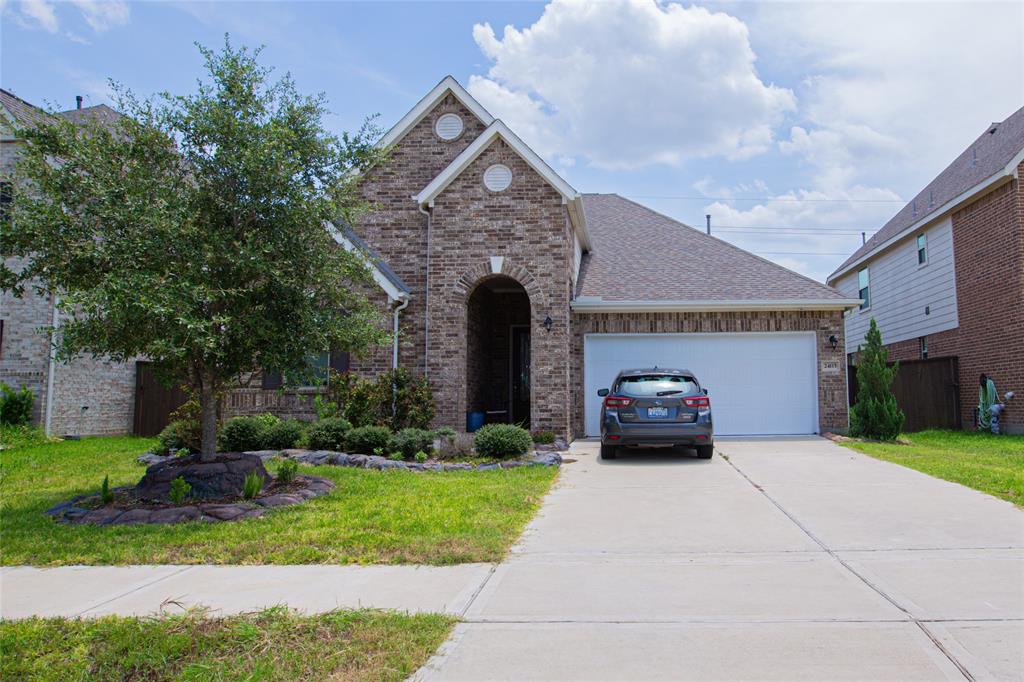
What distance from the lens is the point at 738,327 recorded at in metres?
16.1

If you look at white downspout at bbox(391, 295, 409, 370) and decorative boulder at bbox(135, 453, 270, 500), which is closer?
decorative boulder at bbox(135, 453, 270, 500)

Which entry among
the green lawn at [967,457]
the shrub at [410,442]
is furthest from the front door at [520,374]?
the green lawn at [967,457]

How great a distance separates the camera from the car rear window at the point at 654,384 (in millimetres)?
11977

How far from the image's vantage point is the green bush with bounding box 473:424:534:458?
39.0 ft

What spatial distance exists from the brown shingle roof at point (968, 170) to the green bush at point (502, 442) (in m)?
13.1

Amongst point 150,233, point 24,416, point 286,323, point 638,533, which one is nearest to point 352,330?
point 286,323

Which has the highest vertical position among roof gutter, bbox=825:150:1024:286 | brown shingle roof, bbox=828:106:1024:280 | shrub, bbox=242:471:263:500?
brown shingle roof, bbox=828:106:1024:280

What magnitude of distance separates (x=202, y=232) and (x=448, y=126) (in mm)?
9425

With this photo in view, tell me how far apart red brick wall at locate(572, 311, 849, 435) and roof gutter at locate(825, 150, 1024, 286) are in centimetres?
502

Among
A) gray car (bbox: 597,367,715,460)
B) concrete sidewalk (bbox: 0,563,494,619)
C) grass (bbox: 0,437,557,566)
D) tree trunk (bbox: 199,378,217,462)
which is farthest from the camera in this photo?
gray car (bbox: 597,367,715,460)

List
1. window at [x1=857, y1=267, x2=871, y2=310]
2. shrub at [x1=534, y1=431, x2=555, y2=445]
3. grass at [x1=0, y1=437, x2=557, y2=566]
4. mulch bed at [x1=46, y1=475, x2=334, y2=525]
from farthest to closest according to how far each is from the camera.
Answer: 1. window at [x1=857, y1=267, x2=871, y2=310]
2. shrub at [x1=534, y1=431, x2=555, y2=445]
3. mulch bed at [x1=46, y1=475, x2=334, y2=525]
4. grass at [x1=0, y1=437, x2=557, y2=566]

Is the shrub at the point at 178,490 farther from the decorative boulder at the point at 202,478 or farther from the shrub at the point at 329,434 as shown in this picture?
the shrub at the point at 329,434

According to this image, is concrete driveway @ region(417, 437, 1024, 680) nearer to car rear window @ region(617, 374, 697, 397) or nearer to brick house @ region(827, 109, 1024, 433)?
car rear window @ region(617, 374, 697, 397)

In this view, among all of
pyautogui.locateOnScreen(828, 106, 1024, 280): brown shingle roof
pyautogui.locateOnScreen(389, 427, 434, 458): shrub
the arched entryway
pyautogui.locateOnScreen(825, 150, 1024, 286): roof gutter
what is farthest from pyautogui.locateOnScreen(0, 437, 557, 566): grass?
pyautogui.locateOnScreen(828, 106, 1024, 280): brown shingle roof
